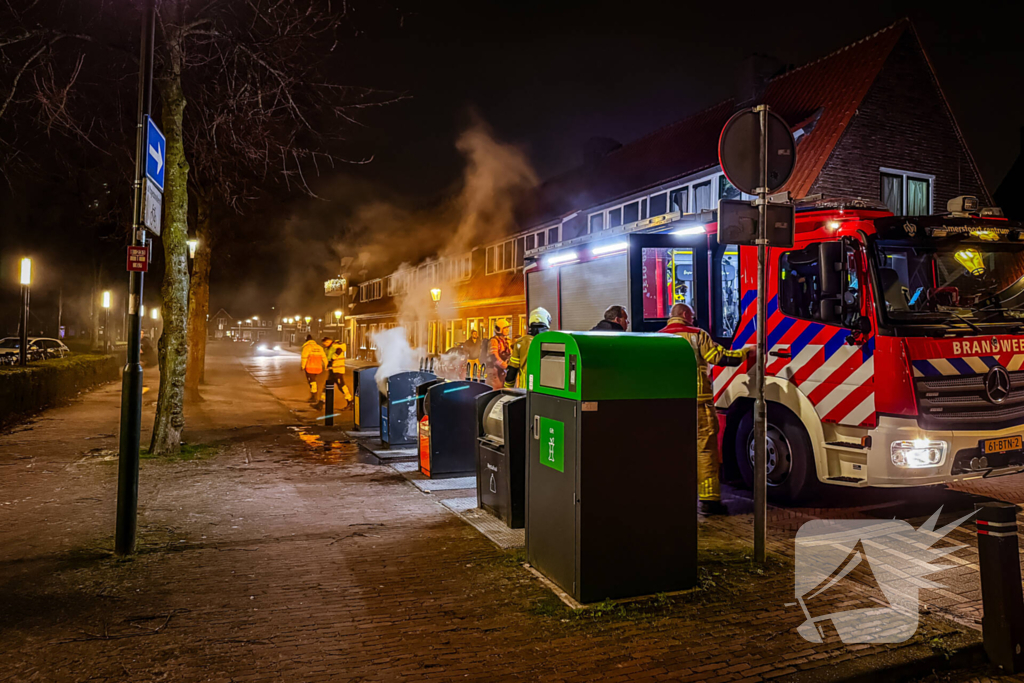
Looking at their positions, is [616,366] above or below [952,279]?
below

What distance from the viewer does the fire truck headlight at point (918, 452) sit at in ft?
18.8

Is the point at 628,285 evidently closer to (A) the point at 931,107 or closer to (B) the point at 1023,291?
(B) the point at 1023,291

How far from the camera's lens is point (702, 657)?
367cm

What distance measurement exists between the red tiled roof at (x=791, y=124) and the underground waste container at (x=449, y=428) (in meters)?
10.6

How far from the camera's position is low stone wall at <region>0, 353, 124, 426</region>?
12560mm

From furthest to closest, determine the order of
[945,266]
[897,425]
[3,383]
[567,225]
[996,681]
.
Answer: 1. [567,225]
2. [3,383]
3. [945,266]
4. [897,425]
5. [996,681]

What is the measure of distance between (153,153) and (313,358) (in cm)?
1125

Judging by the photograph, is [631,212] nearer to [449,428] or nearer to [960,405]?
[449,428]

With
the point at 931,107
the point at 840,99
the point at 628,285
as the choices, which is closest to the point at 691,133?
the point at 840,99

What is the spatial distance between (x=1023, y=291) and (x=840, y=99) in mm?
11829

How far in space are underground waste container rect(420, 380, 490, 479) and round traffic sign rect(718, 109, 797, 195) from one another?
412 centimetres

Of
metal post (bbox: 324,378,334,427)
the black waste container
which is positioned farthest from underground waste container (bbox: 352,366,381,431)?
the black waste container

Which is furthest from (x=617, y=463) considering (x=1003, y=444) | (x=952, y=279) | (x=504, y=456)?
(x=952, y=279)

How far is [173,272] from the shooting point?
9227mm
